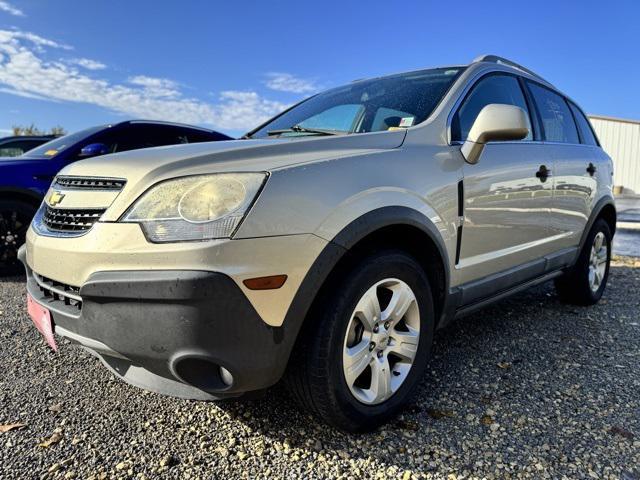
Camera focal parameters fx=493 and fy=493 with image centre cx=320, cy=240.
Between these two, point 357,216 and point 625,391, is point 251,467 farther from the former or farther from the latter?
point 625,391

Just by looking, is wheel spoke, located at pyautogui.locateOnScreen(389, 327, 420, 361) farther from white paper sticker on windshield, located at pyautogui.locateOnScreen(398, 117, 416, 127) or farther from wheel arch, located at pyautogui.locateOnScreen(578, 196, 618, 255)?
wheel arch, located at pyautogui.locateOnScreen(578, 196, 618, 255)

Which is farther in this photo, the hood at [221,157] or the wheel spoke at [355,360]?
the wheel spoke at [355,360]

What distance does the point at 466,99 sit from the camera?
8.99 feet

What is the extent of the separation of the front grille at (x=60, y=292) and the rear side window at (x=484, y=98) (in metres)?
1.90

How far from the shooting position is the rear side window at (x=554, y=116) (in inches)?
138

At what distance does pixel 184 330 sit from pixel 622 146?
27691 mm

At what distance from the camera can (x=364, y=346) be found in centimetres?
202

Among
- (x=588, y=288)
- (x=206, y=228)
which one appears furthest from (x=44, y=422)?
(x=588, y=288)

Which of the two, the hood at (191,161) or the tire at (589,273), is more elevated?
the hood at (191,161)

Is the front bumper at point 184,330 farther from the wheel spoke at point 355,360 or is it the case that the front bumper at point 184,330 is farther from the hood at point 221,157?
the hood at point 221,157

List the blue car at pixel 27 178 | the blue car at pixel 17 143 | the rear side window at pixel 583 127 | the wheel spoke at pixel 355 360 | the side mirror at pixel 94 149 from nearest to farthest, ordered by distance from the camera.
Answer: the wheel spoke at pixel 355 360
the rear side window at pixel 583 127
the blue car at pixel 27 178
the side mirror at pixel 94 149
the blue car at pixel 17 143

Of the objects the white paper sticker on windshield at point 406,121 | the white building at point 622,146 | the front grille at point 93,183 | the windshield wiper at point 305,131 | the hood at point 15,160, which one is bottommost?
the white building at point 622,146

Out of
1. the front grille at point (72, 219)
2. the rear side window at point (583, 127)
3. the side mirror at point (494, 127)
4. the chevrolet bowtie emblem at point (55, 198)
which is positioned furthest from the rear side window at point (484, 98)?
the chevrolet bowtie emblem at point (55, 198)

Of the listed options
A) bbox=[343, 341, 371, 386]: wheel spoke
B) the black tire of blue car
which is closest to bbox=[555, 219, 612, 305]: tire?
bbox=[343, 341, 371, 386]: wheel spoke
